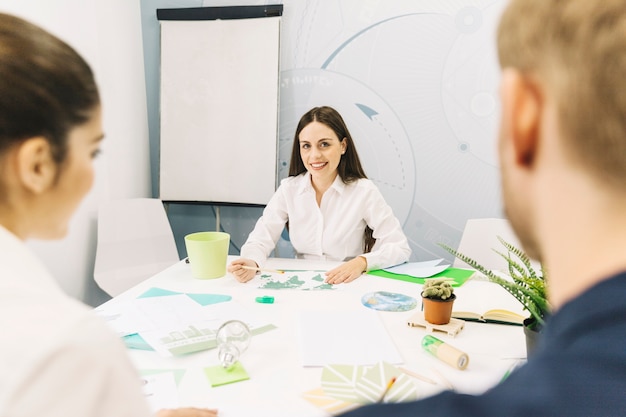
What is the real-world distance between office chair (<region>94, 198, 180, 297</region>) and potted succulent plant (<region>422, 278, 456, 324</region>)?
1700mm

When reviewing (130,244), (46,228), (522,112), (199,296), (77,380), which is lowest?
(130,244)

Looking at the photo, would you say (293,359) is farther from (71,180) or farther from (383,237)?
(383,237)

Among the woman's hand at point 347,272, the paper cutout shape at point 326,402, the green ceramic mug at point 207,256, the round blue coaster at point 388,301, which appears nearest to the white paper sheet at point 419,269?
the woman's hand at point 347,272

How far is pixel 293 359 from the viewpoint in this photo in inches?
41.2

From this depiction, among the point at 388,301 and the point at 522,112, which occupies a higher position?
the point at 522,112

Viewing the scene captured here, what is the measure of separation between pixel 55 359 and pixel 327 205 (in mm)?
1871

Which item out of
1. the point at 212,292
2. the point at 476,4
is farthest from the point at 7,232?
the point at 476,4

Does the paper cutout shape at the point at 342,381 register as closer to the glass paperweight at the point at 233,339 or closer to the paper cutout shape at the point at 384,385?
the paper cutout shape at the point at 384,385

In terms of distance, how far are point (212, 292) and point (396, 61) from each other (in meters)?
1.98

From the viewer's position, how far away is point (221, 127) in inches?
119

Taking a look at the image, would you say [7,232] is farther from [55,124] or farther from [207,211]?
[207,211]

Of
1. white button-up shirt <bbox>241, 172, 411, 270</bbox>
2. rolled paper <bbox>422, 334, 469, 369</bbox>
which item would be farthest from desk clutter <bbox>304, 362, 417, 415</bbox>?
white button-up shirt <bbox>241, 172, 411, 270</bbox>

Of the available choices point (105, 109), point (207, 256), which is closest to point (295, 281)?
point (207, 256)

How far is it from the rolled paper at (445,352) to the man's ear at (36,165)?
0.84 metres
